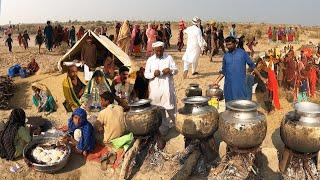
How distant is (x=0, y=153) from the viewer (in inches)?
261

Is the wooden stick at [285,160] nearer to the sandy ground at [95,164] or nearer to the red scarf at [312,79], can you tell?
the sandy ground at [95,164]

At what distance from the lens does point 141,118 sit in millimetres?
5887

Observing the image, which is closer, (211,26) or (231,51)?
(231,51)

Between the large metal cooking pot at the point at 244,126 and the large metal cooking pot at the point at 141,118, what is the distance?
132 cm

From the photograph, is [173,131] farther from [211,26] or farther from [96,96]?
[211,26]

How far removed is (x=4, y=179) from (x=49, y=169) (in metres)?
0.77

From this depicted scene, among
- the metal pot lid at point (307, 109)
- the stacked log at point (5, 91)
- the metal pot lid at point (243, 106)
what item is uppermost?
the metal pot lid at point (243, 106)

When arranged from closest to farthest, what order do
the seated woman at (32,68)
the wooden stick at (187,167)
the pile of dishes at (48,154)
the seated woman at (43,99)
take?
the wooden stick at (187,167)
the pile of dishes at (48,154)
the seated woman at (43,99)
the seated woman at (32,68)

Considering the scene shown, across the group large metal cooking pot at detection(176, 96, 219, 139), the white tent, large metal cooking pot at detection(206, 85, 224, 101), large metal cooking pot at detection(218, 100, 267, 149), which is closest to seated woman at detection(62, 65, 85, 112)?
the white tent

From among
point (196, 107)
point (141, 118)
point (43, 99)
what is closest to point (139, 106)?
point (141, 118)

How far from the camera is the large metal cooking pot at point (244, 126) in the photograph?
194 inches

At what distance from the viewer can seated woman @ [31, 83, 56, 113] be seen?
29.8 ft

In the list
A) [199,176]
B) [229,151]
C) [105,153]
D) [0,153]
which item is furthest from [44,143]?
[229,151]

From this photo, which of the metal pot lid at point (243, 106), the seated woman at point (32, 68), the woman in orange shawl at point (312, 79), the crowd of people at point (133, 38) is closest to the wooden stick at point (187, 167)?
the metal pot lid at point (243, 106)
